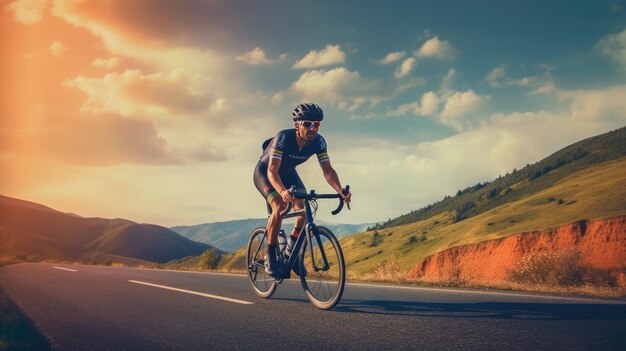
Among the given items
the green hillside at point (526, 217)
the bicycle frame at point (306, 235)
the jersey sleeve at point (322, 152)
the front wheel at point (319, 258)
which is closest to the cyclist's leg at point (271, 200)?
the bicycle frame at point (306, 235)

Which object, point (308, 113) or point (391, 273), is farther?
point (391, 273)

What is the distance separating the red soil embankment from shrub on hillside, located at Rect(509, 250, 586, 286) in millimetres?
25893

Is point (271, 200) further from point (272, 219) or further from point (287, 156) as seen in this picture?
point (287, 156)

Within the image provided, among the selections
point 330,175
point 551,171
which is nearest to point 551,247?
point 330,175

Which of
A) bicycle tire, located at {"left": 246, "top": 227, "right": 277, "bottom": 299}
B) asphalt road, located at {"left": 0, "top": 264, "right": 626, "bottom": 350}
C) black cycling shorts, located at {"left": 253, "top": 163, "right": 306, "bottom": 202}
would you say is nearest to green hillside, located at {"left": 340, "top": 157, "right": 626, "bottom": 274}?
bicycle tire, located at {"left": 246, "top": 227, "right": 277, "bottom": 299}

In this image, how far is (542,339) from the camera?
3.52 metres

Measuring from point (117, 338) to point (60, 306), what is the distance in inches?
104

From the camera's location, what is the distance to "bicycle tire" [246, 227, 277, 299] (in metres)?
7.08

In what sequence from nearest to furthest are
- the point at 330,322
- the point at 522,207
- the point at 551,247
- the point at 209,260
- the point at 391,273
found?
the point at 330,322
the point at 391,273
the point at 209,260
the point at 551,247
the point at 522,207

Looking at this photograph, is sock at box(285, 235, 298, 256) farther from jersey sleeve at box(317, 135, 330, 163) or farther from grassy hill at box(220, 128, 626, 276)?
grassy hill at box(220, 128, 626, 276)

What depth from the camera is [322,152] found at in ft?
21.2

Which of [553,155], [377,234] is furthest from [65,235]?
[553,155]

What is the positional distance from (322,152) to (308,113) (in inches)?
30.1

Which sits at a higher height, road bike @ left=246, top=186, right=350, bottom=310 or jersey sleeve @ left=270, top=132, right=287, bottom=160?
jersey sleeve @ left=270, top=132, right=287, bottom=160
